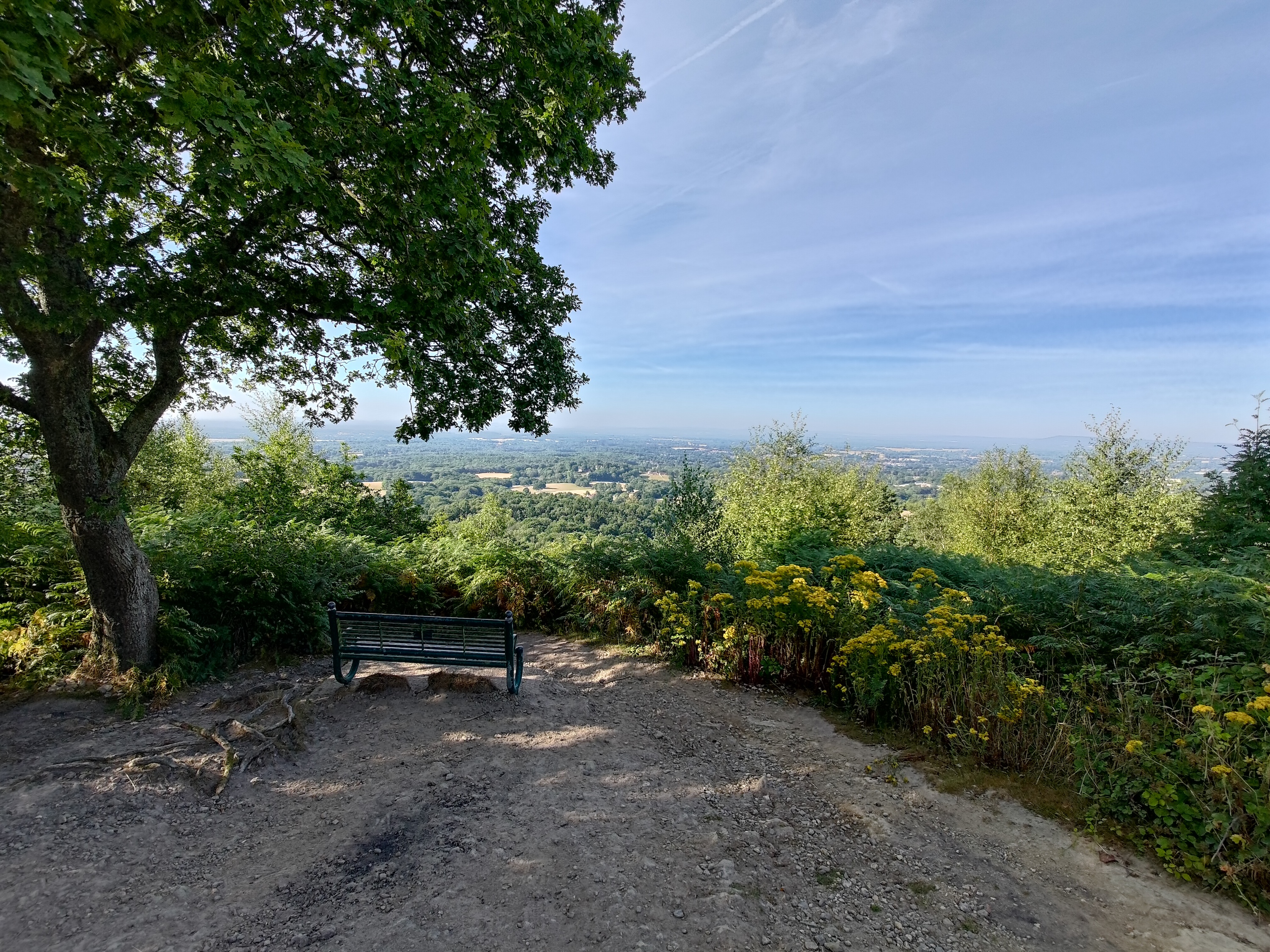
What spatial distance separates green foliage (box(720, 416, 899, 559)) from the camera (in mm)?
20188

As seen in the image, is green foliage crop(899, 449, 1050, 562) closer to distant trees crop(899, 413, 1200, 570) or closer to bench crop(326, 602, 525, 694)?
distant trees crop(899, 413, 1200, 570)

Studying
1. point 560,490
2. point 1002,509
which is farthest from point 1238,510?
point 560,490

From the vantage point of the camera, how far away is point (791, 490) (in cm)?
2422

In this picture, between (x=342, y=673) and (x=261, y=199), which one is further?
(x=342, y=673)

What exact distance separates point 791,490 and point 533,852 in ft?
74.2

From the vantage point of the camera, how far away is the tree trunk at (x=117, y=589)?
4.90 metres

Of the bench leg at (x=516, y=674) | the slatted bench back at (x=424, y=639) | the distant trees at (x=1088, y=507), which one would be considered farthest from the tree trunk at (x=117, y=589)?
the distant trees at (x=1088, y=507)

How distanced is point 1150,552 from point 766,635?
8603mm

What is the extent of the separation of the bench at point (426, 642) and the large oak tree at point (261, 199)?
200 cm

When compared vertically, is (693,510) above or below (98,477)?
below

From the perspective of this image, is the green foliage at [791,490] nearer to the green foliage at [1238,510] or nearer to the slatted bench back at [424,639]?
the green foliage at [1238,510]

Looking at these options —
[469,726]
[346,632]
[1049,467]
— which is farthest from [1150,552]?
[1049,467]

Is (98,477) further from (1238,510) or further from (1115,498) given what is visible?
(1115,498)

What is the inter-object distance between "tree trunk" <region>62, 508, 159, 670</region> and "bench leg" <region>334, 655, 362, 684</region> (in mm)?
1883
